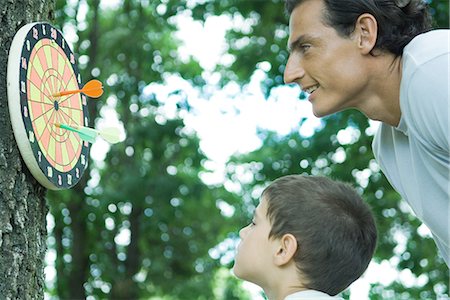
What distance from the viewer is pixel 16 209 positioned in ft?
5.97

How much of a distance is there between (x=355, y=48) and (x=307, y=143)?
444cm

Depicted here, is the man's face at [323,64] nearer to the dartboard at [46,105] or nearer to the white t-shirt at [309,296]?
the white t-shirt at [309,296]

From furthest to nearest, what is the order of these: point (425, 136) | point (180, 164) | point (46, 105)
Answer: point (180, 164) → point (46, 105) → point (425, 136)

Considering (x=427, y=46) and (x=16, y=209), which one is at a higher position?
(x=427, y=46)

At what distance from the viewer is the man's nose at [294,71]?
6.30 ft

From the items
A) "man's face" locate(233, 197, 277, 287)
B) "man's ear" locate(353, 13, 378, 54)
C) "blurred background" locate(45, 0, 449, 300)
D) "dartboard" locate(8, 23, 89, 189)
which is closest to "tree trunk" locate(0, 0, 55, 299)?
"dartboard" locate(8, 23, 89, 189)

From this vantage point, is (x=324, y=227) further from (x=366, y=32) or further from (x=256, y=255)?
(x=366, y=32)

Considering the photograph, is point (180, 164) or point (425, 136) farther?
point (180, 164)

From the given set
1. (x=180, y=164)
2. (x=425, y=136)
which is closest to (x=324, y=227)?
(x=425, y=136)

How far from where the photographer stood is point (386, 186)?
20.8ft

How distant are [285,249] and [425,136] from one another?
40 cm

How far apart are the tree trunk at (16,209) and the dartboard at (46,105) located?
0.03 metres

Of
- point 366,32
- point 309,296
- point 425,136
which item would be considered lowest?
point 309,296

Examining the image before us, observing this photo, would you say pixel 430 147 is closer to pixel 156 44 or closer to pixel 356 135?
pixel 356 135
